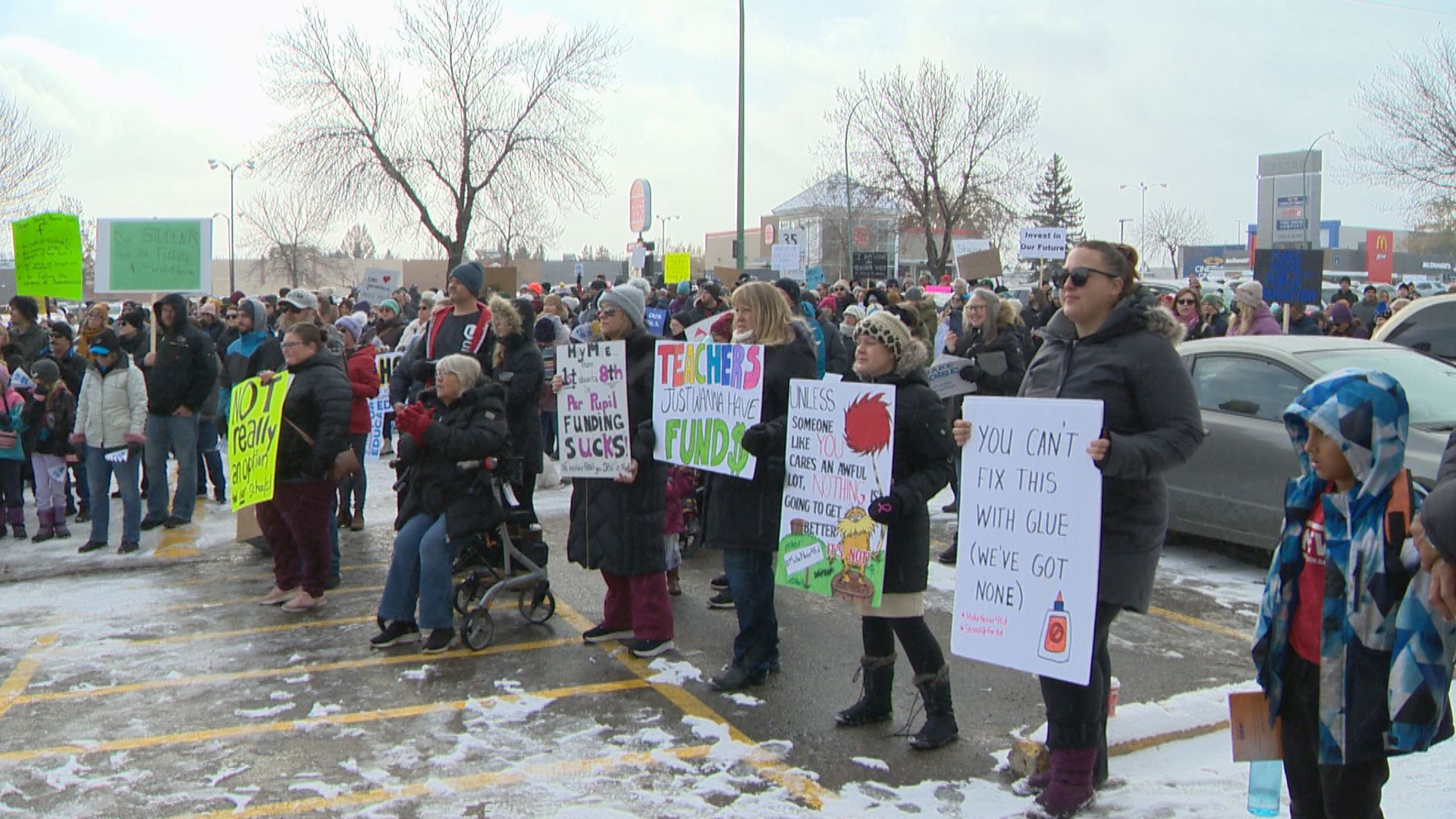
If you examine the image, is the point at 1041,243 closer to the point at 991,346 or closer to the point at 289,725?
the point at 991,346

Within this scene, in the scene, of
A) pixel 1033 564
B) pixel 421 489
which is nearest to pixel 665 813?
pixel 1033 564

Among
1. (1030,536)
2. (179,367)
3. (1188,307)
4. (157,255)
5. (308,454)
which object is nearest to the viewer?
(1030,536)

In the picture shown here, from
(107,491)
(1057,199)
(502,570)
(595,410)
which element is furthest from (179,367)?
(1057,199)

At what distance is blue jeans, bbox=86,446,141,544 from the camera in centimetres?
950

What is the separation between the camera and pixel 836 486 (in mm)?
5203

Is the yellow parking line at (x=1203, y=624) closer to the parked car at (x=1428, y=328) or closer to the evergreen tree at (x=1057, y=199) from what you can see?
the parked car at (x=1428, y=328)

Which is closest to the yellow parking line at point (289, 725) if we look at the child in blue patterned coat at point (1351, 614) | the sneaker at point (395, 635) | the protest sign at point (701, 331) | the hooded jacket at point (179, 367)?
the sneaker at point (395, 635)

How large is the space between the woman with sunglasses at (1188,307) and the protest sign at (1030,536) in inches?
379

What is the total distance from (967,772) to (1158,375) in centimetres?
172

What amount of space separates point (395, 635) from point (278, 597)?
4.93ft

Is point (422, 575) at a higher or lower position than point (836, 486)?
lower

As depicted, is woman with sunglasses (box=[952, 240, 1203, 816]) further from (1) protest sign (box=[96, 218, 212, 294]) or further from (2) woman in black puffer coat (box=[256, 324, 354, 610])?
(1) protest sign (box=[96, 218, 212, 294])

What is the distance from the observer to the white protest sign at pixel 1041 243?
22719mm

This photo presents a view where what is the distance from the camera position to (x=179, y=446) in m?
10.2
